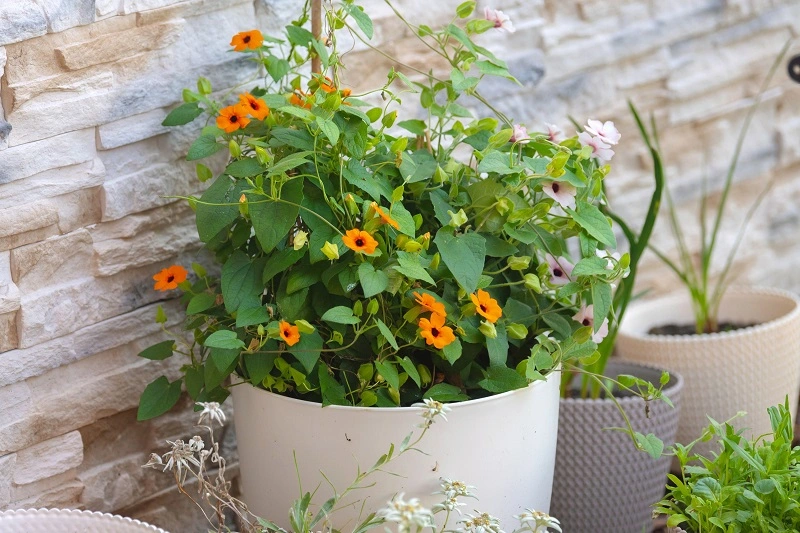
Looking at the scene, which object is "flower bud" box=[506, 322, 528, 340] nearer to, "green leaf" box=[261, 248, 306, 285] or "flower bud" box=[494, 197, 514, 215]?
"flower bud" box=[494, 197, 514, 215]

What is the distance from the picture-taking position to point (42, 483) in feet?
4.06

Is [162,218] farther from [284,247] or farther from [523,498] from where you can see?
[523,498]

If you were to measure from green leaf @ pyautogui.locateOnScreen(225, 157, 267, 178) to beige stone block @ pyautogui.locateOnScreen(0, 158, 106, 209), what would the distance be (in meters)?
0.21

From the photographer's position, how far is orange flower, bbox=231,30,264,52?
3.91 feet

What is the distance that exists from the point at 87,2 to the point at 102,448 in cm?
57

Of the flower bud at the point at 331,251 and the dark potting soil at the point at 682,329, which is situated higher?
the flower bud at the point at 331,251

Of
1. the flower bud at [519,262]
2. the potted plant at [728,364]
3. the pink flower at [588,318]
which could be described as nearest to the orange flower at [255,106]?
the flower bud at [519,262]

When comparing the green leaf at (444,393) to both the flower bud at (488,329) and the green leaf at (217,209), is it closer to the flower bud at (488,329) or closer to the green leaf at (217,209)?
the flower bud at (488,329)

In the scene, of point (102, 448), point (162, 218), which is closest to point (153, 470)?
point (102, 448)

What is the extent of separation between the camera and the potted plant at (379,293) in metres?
1.04

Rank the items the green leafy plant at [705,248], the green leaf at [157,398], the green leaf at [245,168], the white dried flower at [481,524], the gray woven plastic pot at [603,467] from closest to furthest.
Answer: the white dried flower at [481,524]
the green leaf at [245,168]
the green leaf at [157,398]
the gray woven plastic pot at [603,467]
the green leafy plant at [705,248]

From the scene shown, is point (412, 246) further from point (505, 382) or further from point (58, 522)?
point (58, 522)

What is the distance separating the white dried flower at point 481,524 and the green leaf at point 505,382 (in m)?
0.14

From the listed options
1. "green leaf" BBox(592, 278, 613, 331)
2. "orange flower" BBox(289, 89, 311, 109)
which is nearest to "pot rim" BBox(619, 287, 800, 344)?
"green leaf" BBox(592, 278, 613, 331)
